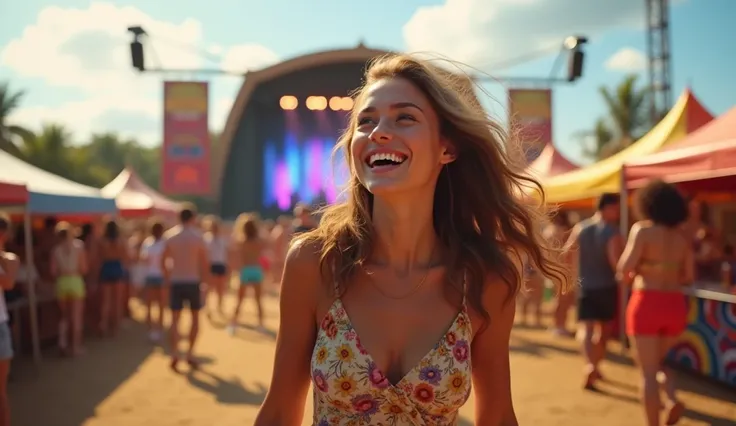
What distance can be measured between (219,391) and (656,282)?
381 centimetres

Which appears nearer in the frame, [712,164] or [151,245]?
[712,164]

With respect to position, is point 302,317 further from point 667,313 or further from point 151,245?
point 151,245

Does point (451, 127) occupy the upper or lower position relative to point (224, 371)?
upper

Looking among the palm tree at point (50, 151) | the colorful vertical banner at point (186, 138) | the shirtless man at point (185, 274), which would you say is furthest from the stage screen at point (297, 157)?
the shirtless man at point (185, 274)

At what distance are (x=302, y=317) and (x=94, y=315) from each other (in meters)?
8.61

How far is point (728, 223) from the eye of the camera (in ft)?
45.3

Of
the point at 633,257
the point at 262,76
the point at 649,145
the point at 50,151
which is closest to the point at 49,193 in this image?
the point at 633,257

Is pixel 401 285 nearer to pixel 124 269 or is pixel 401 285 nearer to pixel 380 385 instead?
pixel 380 385

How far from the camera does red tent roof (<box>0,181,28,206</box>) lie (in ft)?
19.7

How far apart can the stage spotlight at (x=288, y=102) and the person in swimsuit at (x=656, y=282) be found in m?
26.0

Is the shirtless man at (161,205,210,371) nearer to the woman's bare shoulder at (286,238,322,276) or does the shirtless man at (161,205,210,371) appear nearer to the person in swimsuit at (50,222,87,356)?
the person in swimsuit at (50,222,87,356)

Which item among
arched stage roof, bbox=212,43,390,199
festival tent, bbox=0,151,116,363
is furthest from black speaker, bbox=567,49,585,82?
arched stage roof, bbox=212,43,390,199

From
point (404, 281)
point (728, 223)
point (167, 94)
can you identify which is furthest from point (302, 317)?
point (167, 94)

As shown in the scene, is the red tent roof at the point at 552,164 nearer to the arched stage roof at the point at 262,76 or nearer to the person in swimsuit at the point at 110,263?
the person in swimsuit at the point at 110,263
